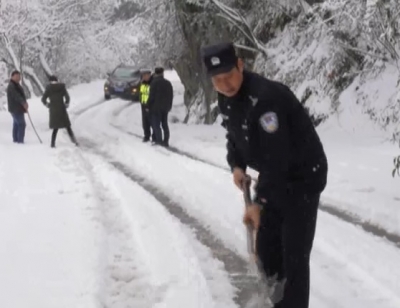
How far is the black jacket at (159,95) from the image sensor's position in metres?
16.1

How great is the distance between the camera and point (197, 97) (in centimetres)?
2431

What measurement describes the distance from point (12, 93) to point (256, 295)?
40.2 ft

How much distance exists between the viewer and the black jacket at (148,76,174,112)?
1606 centimetres

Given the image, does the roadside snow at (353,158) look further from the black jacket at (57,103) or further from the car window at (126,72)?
the car window at (126,72)

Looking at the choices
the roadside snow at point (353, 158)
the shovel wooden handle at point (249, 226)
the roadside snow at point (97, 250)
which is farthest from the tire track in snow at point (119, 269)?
the roadside snow at point (353, 158)

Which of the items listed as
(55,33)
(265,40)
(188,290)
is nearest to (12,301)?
(188,290)

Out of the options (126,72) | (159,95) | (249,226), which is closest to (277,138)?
(249,226)

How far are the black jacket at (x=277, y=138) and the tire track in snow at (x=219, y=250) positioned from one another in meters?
1.73

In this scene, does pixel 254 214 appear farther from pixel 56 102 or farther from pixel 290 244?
pixel 56 102

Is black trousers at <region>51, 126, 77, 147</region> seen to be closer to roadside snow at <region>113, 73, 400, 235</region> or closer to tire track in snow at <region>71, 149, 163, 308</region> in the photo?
roadside snow at <region>113, 73, 400, 235</region>

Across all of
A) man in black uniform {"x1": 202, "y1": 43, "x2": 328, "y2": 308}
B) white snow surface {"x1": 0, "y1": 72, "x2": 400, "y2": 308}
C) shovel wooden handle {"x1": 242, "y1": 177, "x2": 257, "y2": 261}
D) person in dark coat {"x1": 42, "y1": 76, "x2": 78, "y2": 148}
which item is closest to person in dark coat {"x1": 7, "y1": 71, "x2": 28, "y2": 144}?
person in dark coat {"x1": 42, "y1": 76, "x2": 78, "y2": 148}

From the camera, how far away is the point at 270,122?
4141 millimetres

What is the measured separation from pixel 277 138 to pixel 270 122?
10 cm

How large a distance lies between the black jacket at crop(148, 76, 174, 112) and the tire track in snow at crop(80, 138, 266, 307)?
4558 mm
